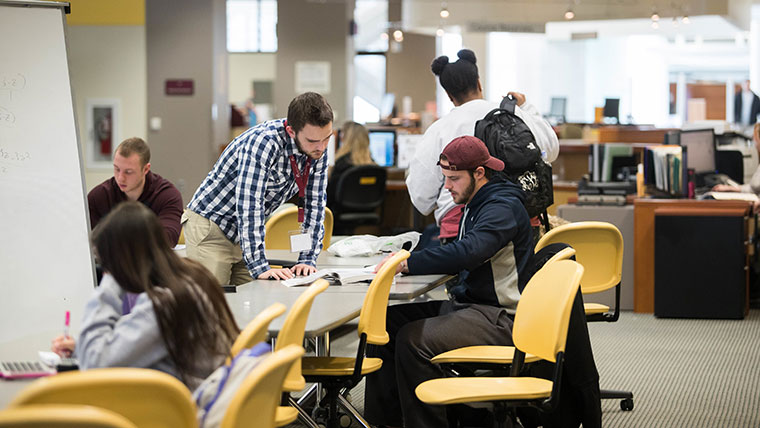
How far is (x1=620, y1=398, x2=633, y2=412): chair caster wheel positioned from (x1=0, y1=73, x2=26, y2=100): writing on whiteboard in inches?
114

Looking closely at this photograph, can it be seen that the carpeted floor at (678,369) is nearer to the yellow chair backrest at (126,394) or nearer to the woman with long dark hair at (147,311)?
the woman with long dark hair at (147,311)

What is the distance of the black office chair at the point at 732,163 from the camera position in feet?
25.3

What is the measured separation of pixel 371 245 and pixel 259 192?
1063 millimetres

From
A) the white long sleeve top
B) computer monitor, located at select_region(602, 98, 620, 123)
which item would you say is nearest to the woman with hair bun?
the white long sleeve top

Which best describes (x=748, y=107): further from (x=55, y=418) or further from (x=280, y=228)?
(x=55, y=418)

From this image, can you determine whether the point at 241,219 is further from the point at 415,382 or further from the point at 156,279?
the point at 156,279

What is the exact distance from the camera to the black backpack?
418cm

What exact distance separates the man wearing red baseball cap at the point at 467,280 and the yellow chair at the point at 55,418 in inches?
74.4

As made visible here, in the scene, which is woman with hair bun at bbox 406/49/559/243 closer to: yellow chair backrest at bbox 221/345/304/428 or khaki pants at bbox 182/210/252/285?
khaki pants at bbox 182/210/252/285

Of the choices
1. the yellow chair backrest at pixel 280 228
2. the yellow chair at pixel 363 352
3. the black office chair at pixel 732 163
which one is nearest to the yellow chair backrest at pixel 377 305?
the yellow chair at pixel 363 352

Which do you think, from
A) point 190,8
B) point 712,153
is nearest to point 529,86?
point 190,8

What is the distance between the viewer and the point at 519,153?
4.19m

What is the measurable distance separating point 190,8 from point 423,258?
7.41 m

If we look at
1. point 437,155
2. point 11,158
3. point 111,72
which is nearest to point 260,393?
point 11,158
